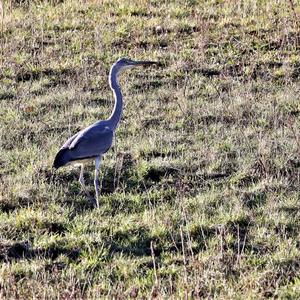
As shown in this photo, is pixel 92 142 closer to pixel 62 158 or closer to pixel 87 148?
pixel 87 148

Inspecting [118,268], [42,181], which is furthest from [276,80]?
[118,268]

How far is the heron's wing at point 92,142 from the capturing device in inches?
300

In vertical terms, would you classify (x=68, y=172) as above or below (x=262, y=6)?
below

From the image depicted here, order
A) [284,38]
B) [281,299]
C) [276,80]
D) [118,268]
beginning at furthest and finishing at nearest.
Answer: [284,38] → [276,80] → [118,268] → [281,299]

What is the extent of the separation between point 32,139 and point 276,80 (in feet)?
12.9

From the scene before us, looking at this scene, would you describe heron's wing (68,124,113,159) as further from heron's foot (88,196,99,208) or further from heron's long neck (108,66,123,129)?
heron's foot (88,196,99,208)

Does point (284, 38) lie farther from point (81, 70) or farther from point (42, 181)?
point (42, 181)

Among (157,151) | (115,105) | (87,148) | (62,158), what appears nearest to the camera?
(62,158)

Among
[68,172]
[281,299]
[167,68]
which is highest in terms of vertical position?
[167,68]

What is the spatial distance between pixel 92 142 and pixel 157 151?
114 cm

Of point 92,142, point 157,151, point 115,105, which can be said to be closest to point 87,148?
point 92,142

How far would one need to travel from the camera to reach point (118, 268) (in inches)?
237

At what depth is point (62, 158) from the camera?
745 cm

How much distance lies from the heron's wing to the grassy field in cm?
37
